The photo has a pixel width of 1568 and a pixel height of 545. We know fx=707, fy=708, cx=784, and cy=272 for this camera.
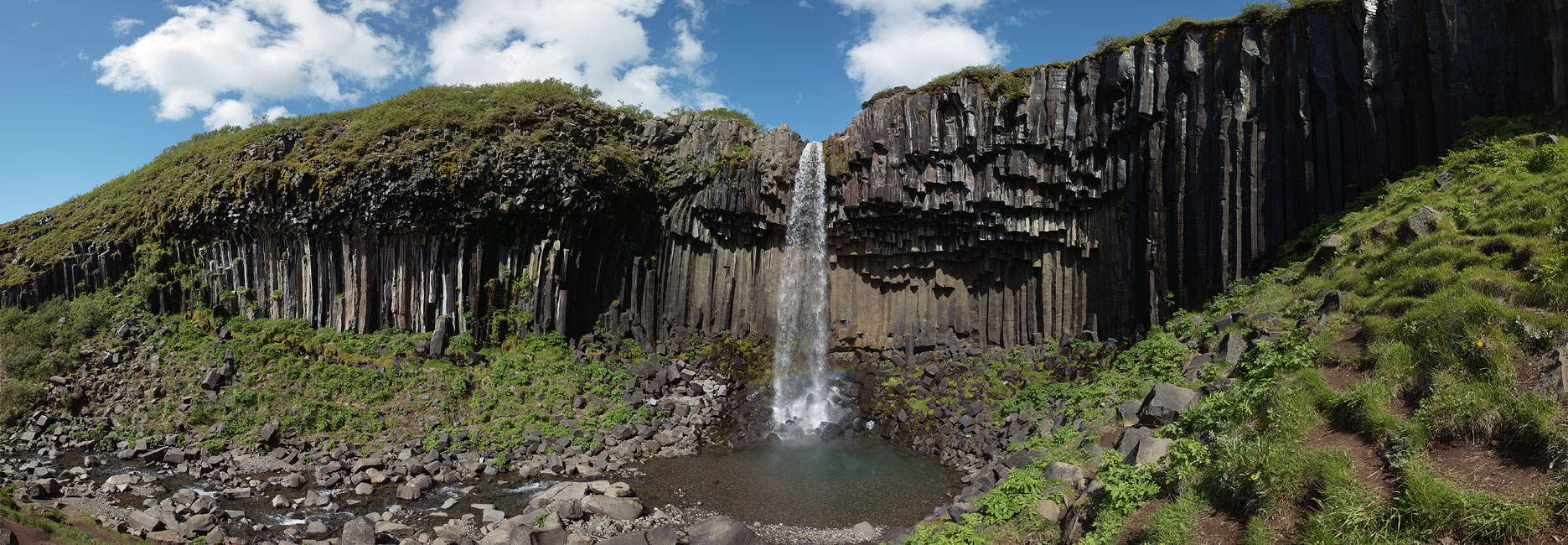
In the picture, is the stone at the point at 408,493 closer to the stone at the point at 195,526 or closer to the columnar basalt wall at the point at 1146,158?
the stone at the point at 195,526

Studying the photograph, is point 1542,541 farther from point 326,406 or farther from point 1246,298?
point 326,406

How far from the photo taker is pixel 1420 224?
34.1 feet

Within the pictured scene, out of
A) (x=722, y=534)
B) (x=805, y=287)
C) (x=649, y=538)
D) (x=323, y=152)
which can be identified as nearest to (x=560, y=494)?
(x=649, y=538)

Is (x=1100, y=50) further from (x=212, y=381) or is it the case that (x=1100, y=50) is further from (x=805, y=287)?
(x=212, y=381)

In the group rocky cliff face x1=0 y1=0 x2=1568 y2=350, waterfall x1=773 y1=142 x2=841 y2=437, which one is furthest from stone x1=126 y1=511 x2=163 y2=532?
waterfall x1=773 y1=142 x2=841 y2=437

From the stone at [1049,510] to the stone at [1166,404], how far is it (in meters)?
1.92

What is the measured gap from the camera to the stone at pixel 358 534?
11.6 meters

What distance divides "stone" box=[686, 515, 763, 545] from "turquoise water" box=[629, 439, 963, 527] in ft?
5.47

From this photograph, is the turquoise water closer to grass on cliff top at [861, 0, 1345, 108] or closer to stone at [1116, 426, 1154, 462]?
stone at [1116, 426, 1154, 462]

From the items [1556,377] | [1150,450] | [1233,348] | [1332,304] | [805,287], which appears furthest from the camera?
[805,287]

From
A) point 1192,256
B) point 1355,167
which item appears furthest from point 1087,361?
point 1355,167

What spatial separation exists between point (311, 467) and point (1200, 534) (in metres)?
17.7

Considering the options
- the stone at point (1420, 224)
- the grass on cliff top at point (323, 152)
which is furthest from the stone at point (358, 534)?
the stone at point (1420, 224)

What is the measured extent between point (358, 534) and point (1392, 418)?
1380cm
